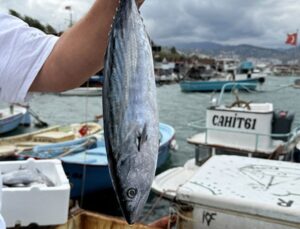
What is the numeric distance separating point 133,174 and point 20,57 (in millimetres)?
599

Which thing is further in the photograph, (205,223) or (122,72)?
(205,223)

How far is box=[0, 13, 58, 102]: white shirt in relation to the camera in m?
1.28

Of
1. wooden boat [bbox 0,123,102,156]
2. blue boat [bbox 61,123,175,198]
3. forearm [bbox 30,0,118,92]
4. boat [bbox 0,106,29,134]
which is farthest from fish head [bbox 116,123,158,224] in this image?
boat [bbox 0,106,29,134]

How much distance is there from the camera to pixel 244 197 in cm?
321

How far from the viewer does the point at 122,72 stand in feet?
3.28

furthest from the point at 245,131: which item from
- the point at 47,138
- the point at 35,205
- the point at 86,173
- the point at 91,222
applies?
the point at 47,138

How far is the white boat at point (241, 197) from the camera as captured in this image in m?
3.04

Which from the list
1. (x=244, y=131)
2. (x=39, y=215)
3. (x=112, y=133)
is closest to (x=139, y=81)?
(x=112, y=133)

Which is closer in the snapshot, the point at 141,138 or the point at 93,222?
the point at 141,138

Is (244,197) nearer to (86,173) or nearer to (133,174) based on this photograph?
(133,174)

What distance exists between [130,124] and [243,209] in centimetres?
240

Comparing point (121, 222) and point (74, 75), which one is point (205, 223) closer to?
point (121, 222)

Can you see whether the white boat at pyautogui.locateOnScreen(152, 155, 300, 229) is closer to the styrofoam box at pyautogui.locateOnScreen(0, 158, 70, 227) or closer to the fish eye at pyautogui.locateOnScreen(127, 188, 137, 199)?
the styrofoam box at pyautogui.locateOnScreen(0, 158, 70, 227)

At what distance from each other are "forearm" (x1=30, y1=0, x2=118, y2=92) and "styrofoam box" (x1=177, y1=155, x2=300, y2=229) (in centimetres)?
221
